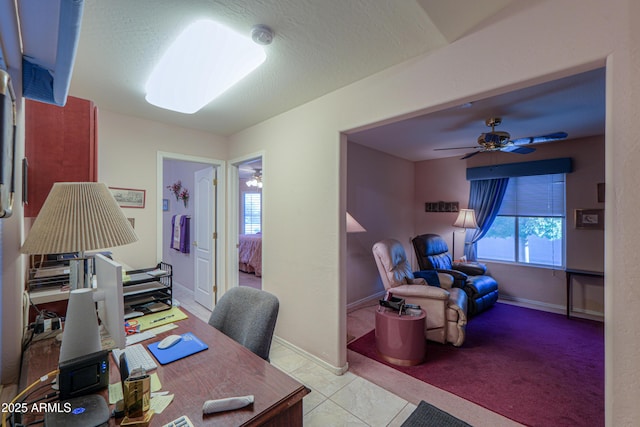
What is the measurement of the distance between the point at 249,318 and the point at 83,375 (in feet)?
2.60

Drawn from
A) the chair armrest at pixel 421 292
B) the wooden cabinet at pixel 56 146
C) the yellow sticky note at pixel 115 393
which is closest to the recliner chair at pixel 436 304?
the chair armrest at pixel 421 292

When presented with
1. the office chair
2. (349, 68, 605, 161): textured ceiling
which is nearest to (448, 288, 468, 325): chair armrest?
(349, 68, 605, 161): textured ceiling

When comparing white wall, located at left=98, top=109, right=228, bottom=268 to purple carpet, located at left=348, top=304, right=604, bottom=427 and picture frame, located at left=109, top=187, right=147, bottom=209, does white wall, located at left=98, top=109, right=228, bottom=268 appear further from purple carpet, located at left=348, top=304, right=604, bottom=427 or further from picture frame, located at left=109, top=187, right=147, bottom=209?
purple carpet, located at left=348, top=304, right=604, bottom=427

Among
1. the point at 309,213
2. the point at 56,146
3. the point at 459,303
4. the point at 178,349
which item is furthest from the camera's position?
the point at 459,303

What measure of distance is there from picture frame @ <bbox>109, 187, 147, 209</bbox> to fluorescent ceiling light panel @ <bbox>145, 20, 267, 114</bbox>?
105cm

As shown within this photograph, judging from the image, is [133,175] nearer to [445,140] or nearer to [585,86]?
[445,140]

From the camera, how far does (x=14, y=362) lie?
1231mm

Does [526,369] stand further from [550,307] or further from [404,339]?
[550,307]

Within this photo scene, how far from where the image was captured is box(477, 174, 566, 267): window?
4.08 meters

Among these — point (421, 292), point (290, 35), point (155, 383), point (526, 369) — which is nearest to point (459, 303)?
point (421, 292)

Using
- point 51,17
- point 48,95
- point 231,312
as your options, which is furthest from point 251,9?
point 231,312

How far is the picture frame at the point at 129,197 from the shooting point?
2.86 m

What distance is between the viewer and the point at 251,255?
238 inches

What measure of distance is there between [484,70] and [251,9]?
136 centimetres
